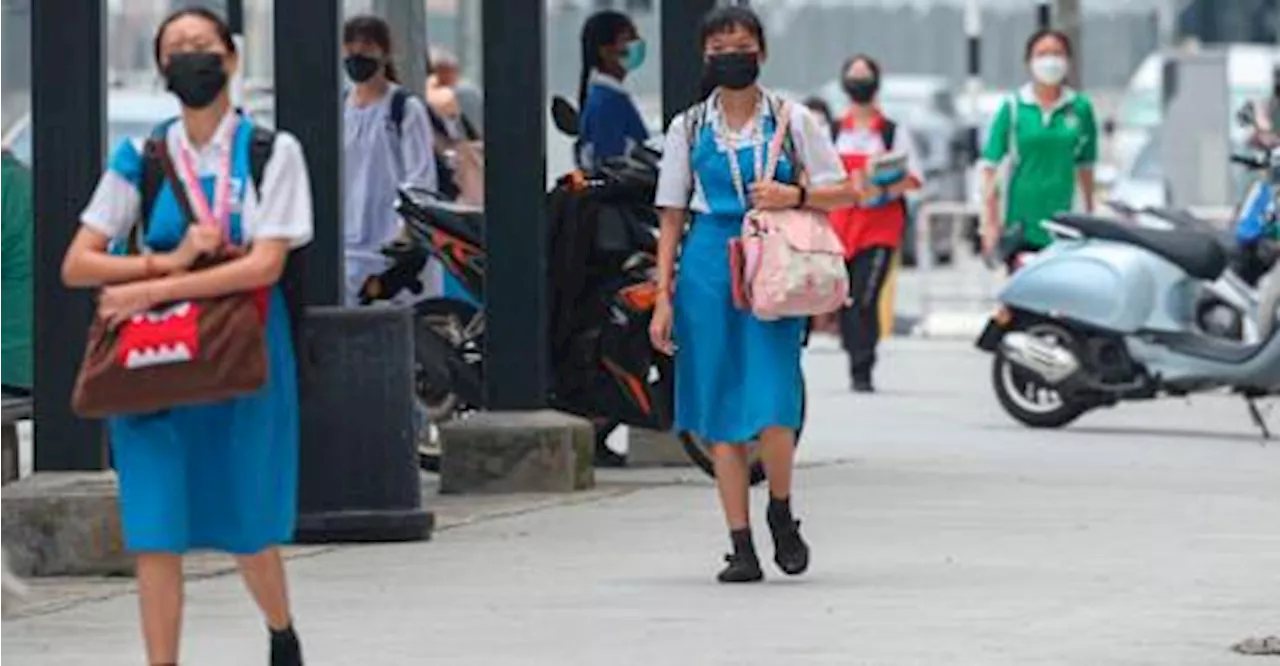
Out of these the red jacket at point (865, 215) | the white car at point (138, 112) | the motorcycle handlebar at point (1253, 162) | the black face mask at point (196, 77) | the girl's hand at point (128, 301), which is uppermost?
the black face mask at point (196, 77)

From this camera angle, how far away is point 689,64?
18953 mm

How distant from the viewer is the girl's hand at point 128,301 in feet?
35.2

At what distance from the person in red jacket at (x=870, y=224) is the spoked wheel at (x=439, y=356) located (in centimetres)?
642

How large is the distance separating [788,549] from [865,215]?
11511mm

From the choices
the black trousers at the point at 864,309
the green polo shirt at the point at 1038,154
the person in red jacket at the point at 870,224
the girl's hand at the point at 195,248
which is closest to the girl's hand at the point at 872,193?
the person in red jacket at the point at 870,224

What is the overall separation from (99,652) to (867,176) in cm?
1362

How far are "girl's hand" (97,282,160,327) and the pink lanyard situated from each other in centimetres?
25

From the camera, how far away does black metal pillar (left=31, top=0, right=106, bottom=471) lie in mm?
14469

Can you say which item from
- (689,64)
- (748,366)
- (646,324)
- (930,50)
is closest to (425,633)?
(748,366)

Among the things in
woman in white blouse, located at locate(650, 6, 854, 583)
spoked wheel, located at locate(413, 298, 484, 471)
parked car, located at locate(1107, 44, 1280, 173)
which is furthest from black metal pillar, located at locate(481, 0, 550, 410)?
parked car, located at locate(1107, 44, 1280, 173)

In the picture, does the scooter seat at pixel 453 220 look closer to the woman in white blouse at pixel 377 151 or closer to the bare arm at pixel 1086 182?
the woman in white blouse at pixel 377 151

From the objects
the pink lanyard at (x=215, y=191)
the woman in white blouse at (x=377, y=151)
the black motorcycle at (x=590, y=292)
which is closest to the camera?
the pink lanyard at (x=215, y=191)

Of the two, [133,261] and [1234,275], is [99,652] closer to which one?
[133,261]

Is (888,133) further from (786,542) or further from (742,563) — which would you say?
(742,563)
